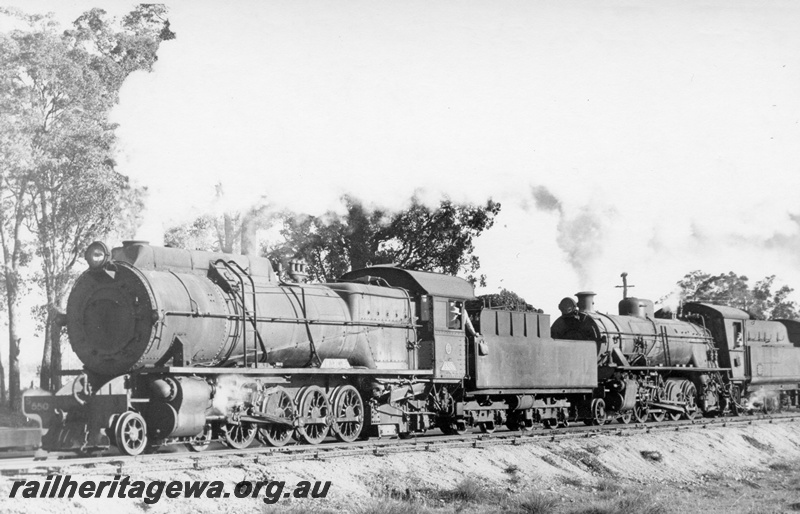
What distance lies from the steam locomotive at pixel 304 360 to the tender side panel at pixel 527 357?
4 centimetres

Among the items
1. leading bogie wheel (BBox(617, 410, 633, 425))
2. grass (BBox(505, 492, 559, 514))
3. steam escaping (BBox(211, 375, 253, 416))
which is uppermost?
steam escaping (BBox(211, 375, 253, 416))

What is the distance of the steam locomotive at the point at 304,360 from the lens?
14.3m

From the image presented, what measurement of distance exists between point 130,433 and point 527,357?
1085cm

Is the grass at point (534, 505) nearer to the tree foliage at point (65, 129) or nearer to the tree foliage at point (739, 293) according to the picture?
the tree foliage at point (65, 129)

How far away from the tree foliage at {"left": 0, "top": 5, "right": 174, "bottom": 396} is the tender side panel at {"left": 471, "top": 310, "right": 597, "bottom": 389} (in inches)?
485

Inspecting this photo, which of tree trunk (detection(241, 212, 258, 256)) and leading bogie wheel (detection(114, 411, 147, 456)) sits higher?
tree trunk (detection(241, 212, 258, 256))

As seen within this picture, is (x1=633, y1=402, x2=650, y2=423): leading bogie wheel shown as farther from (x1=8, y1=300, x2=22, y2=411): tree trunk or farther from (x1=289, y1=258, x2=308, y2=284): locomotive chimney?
(x1=8, y1=300, x2=22, y2=411): tree trunk

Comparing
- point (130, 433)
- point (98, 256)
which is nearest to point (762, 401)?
point (130, 433)

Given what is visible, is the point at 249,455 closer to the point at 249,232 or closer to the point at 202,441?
the point at 202,441

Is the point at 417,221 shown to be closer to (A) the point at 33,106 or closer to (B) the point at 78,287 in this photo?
(A) the point at 33,106

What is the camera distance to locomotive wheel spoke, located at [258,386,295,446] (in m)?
16.0

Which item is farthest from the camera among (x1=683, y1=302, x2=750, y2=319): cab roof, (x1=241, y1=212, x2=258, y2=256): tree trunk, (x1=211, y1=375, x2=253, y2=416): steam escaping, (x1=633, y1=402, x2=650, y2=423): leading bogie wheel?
(x1=683, y1=302, x2=750, y2=319): cab roof

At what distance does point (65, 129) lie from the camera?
26906mm

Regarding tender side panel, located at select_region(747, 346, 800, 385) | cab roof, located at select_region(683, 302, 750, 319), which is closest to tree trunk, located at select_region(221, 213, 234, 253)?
cab roof, located at select_region(683, 302, 750, 319)
